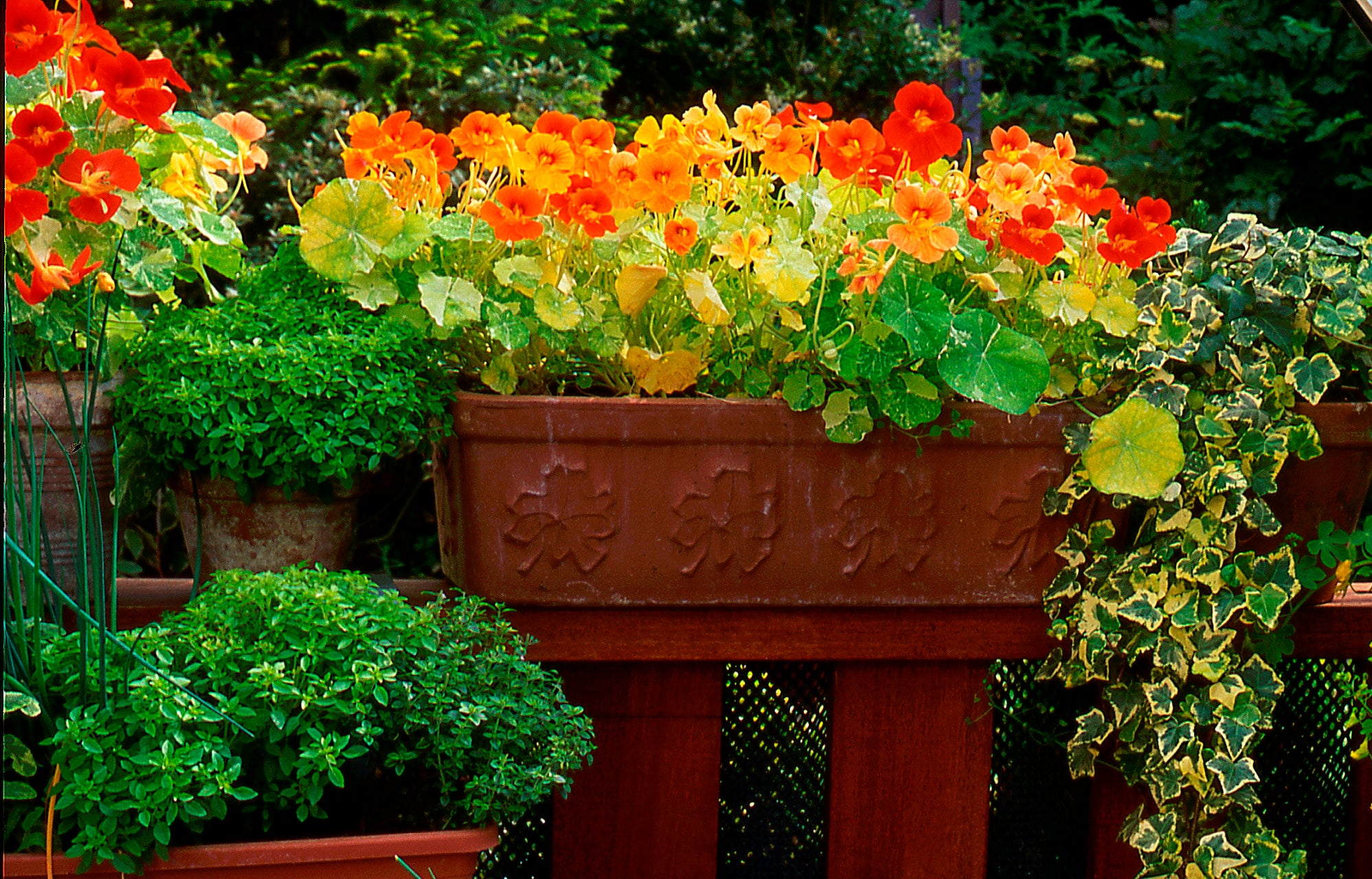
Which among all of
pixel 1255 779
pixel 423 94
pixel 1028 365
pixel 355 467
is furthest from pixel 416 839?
pixel 423 94

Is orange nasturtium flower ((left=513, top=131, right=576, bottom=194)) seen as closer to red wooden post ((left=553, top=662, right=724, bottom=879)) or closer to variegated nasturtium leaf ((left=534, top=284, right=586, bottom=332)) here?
variegated nasturtium leaf ((left=534, top=284, right=586, bottom=332))

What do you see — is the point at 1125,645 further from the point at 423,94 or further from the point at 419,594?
the point at 423,94

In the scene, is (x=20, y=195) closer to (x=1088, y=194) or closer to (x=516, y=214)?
(x=516, y=214)

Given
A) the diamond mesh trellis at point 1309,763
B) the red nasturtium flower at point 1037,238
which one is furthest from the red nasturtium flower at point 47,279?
the diamond mesh trellis at point 1309,763

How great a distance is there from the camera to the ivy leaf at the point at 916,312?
958 mm

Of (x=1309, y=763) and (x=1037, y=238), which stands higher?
(x=1037, y=238)

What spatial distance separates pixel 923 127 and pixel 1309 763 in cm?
76

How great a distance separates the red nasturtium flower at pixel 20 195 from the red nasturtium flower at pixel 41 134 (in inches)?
0.5

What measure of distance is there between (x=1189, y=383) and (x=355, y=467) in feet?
2.33

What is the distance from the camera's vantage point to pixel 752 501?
1034mm

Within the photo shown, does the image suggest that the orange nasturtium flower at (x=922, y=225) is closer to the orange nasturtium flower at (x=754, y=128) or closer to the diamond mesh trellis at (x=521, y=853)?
the orange nasturtium flower at (x=754, y=128)

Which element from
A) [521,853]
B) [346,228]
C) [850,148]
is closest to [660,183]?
[850,148]

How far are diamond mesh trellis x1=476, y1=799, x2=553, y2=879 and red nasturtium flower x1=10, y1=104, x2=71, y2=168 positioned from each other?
0.69 metres

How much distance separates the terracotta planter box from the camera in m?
1.01
